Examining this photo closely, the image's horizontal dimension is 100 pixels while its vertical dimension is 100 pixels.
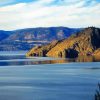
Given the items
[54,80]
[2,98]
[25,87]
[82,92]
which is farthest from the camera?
[54,80]

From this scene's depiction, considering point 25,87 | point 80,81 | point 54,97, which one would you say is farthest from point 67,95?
point 80,81

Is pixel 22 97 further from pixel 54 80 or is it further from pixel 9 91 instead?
pixel 54 80

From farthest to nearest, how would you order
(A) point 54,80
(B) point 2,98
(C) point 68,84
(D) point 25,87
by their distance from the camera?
1. (A) point 54,80
2. (C) point 68,84
3. (D) point 25,87
4. (B) point 2,98

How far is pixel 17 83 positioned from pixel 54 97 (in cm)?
2138

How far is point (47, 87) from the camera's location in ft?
261

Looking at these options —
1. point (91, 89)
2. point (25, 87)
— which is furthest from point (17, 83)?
point (91, 89)

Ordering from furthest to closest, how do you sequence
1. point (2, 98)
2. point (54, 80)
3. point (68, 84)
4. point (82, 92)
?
point (54, 80) → point (68, 84) → point (82, 92) → point (2, 98)

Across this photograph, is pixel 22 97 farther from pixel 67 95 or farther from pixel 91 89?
pixel 91 89

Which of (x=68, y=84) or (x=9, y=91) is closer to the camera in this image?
(x=9, y=91)

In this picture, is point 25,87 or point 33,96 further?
point 25,87

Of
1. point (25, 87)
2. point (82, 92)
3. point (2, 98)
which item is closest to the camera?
point (2, 98)

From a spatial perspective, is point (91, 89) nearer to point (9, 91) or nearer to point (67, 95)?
point (67, 95)

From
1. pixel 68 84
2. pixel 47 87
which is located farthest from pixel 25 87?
pixel 68 84

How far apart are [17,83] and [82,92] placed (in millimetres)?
19550
